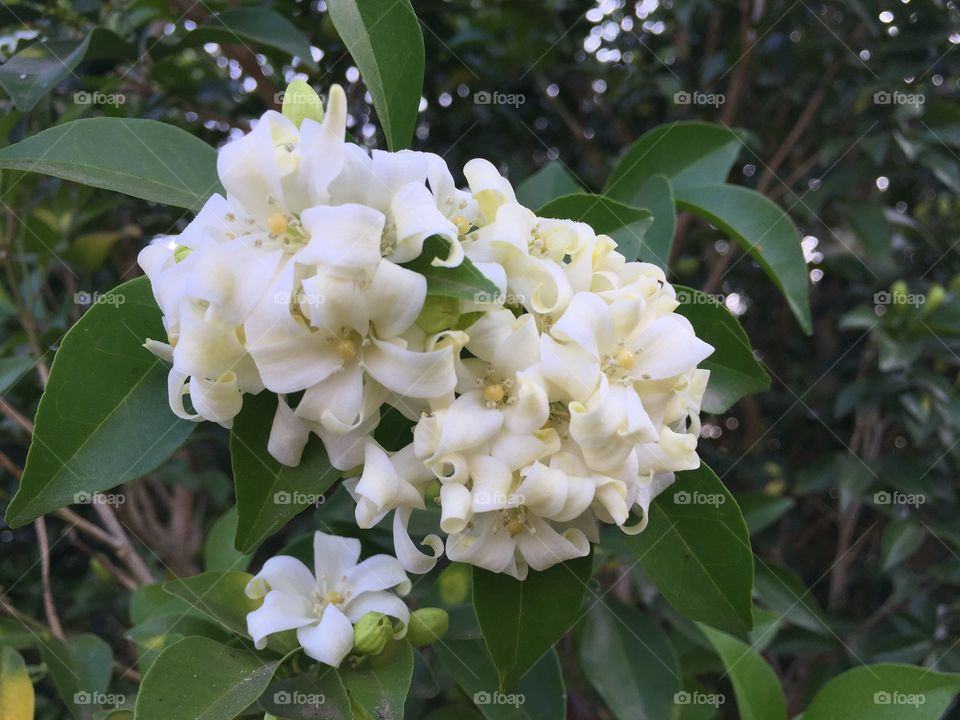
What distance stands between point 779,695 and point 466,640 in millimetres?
426

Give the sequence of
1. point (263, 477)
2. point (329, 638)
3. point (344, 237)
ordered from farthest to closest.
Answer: point (329, 638), point (263, 477), point (344, 237)

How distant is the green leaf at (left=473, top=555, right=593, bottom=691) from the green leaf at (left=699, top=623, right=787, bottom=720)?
0.33m

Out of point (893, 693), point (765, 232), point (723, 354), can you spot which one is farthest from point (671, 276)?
point (893, 693)

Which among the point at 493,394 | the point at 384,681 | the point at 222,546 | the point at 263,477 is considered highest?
the point at 493,394

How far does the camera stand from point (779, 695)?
3.57ft

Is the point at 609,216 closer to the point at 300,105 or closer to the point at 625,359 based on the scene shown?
the point at 625,359

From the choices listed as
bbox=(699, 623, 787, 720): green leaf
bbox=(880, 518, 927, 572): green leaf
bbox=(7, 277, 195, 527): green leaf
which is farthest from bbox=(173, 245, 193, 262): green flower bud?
bbox=(880, 518, 927, 572): green leaf

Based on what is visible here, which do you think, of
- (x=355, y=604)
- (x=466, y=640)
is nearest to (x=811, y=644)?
(x=466, y=640)

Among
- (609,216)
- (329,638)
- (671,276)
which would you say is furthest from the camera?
(671,276)

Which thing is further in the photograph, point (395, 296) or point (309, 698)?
point (309, 698)

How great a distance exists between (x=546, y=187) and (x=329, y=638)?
702 mm

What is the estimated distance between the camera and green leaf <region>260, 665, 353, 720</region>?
0.79 meters

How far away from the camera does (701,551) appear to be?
0.85m

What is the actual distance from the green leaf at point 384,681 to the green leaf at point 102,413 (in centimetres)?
31
